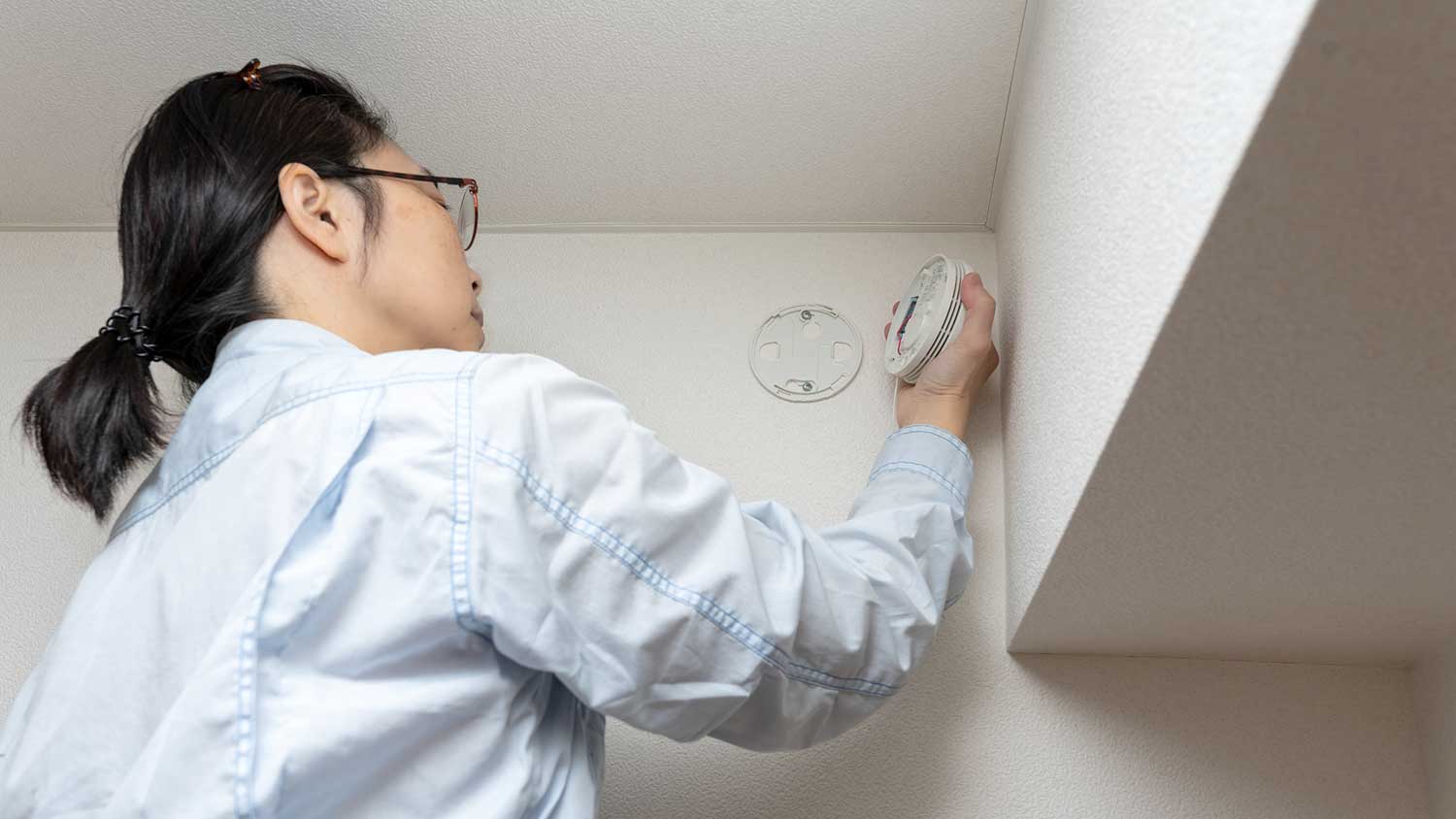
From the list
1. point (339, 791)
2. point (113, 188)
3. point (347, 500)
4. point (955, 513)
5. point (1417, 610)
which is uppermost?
point (1417, 610)

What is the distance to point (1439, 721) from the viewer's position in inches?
48.9

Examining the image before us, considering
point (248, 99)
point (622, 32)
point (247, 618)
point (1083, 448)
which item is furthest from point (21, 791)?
point (622, 32)

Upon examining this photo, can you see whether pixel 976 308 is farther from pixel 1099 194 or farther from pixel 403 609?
pixel 403 609

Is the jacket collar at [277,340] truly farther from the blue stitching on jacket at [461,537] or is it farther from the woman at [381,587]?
the blue stitching on jacket at [461,537]

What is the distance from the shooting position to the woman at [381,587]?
2.71 feet

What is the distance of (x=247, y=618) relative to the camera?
2.65ft

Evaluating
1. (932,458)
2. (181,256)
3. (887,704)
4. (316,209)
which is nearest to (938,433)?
(932,458)

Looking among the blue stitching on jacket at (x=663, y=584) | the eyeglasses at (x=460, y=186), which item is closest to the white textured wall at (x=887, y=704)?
the eyeglasses at (x=460, y=186)

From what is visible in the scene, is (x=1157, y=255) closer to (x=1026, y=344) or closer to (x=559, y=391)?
(x=559, y=391)

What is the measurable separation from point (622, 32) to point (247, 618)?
2.76ft

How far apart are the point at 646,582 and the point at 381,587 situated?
197mm

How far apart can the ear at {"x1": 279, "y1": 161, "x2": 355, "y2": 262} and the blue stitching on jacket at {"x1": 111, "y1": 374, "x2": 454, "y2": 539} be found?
0.26 m

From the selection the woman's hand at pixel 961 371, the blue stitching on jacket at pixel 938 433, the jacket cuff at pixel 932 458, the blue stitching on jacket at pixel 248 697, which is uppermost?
the woman's hand at pixel 961 371

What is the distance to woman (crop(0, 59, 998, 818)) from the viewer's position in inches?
32.5
